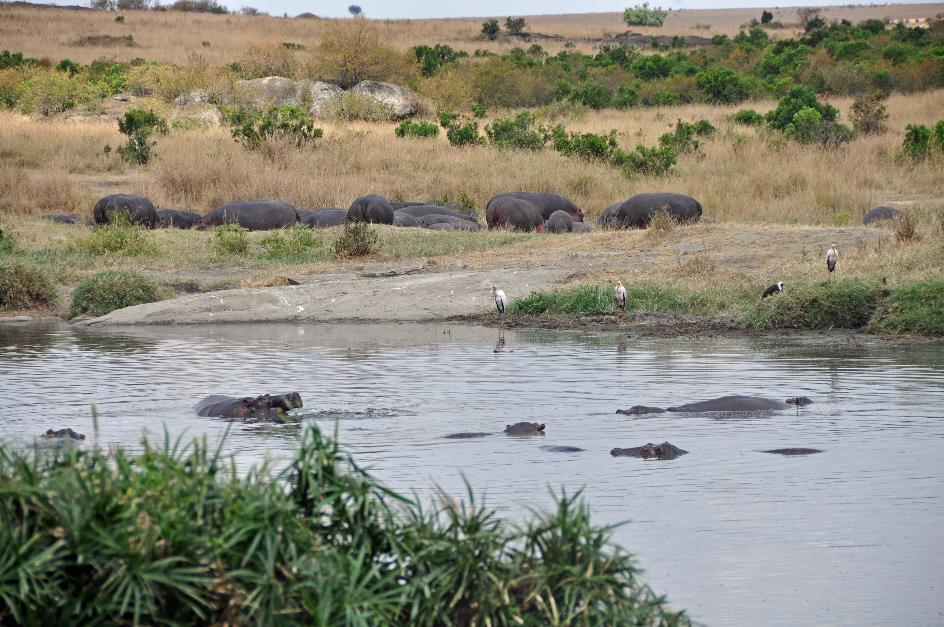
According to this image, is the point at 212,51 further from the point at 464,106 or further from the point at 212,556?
the point at 212,556

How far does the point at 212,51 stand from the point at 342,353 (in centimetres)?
5007

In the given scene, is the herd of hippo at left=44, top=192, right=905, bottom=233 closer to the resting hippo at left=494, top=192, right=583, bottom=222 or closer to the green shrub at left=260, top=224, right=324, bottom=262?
the resting hippo at left=494, top=192, right=583, bottom=222

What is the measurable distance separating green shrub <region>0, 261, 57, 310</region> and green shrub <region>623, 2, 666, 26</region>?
78.4 m

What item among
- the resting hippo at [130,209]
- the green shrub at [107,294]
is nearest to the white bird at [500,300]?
the green shrub at [107,294]

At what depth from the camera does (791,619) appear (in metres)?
5.18

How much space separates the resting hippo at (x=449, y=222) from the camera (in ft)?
75.0

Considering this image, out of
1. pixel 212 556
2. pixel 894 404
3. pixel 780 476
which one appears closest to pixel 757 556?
pixel 780 476

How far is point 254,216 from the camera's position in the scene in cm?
2297

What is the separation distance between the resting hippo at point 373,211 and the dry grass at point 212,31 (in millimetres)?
28979

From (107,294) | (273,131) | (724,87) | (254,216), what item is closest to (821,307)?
(107,294)

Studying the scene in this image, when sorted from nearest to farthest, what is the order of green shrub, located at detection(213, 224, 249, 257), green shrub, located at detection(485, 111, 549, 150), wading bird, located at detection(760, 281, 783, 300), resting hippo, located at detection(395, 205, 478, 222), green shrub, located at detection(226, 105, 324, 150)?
wading bird, located at detection(760, 281, 783, 300) < green shrub, located at detection(213, 224, 249, 257) < resting hippo, located at detection(395, 205, 478, 222) < green shrub, located at detection(226, 105, 324, 150) < green shrub, located at detection(485, 111, 549, 150)

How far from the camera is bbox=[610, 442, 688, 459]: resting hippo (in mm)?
7992

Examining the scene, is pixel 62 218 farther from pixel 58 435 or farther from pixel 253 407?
pixel 58 435

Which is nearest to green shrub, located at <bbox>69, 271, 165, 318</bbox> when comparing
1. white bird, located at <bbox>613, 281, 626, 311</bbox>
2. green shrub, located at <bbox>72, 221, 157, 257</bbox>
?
green shrub, located at <bbox>72, 221, 157, 257</bbox>
